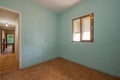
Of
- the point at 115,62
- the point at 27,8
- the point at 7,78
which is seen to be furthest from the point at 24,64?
the point at 115,62

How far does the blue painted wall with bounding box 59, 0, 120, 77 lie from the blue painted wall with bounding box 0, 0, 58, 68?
1.36 meters

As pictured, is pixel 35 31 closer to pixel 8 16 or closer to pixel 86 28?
pixel 8 16

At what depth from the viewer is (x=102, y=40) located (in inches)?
93.4

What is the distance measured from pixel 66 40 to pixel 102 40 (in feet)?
6.16

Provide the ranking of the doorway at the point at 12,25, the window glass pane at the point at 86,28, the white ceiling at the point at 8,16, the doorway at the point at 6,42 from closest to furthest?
the doorway at the point at 12,25
the window glass pane at the point at 86,28
the white ceiling at the point at 8,16
the doorway at the point at 6,42

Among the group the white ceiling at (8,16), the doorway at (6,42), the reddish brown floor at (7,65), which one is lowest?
the reddish brown floor at (7,65)

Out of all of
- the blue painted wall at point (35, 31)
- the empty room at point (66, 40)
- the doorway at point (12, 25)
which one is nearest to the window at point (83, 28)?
the empty room at point (66, 40)

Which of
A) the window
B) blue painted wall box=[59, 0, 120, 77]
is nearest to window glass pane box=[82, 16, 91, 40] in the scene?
the window

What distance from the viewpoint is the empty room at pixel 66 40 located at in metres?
2.16

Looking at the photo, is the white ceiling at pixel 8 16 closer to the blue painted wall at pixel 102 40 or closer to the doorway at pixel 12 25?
the doorway at pixel 12 25

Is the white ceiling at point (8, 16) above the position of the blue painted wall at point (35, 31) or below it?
above

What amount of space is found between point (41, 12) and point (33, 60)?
232 cm

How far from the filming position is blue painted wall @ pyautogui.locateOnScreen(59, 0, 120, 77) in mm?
2082

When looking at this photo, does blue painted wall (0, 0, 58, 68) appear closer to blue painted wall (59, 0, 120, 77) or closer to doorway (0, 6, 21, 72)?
doorway (0, 6, 21, 72)
